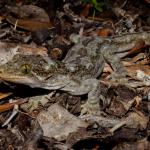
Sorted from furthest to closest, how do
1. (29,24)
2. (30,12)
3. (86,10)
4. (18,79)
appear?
(86,10), (30,12), (29,24), (18,79)

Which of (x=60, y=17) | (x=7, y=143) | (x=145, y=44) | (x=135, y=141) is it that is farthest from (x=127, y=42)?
(x=7, y=143)

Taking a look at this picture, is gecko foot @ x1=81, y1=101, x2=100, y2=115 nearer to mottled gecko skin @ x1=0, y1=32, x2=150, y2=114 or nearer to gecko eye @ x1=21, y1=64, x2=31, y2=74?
mottled gecko skin @ x1=0, y1=32, x2=150, y2=114

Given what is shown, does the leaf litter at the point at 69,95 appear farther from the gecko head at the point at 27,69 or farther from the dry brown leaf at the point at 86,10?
the gecko head at the point at 27,69

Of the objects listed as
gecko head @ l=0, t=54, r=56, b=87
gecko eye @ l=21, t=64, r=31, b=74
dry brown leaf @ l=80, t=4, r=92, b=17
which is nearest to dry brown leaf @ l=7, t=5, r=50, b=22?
dry brown leaf @ l=80, t=4, r=92, b=17

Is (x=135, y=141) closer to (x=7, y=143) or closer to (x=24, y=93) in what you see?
(x=7, y=143)

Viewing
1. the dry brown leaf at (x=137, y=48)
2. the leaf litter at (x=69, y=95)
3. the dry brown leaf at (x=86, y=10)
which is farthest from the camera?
the dry brown leaf at (x=86, y=10)

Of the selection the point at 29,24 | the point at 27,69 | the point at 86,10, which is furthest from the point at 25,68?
the point at 86,10

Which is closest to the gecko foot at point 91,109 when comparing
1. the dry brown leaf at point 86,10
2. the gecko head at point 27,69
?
the gecko head at point 27,69

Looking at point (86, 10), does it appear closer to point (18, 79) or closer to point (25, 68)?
point (25, 68)
